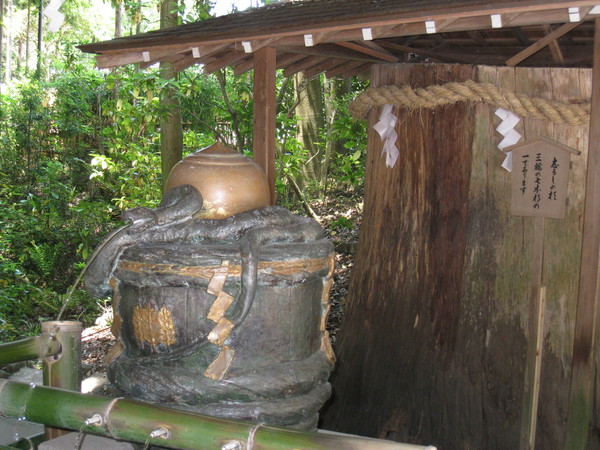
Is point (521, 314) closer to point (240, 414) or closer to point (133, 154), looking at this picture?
point (240, 414)

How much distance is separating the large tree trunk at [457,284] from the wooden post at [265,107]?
87 centimetres

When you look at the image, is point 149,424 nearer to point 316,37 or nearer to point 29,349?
point 29,349

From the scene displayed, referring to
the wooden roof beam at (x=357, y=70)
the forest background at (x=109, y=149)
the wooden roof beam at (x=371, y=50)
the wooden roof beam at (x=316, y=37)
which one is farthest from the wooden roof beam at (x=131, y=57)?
the forest background at (x=109, y=149)

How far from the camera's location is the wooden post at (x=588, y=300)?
3678 millimetres

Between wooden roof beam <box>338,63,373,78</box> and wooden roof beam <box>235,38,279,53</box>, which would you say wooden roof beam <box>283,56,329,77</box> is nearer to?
wooden roof beam <box>338,63,373,78</box>

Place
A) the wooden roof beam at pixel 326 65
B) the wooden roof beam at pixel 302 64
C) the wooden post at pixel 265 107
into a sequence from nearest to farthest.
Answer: the wooden post at pixel 265 107 < the wooden roof beam at pixel 302 64 < the wooden roof beam at pixel 326 65

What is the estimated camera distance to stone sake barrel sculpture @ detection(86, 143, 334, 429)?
116 inches

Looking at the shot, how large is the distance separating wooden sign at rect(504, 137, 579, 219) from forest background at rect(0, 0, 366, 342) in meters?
3.66

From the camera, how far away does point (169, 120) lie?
827 centimetres

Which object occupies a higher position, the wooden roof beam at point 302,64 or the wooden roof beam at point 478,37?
the wooden roof beam at point 478,37

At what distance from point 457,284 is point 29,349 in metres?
2.47

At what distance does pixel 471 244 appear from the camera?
429 cm

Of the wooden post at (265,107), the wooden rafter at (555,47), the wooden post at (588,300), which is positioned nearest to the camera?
the wooden post at (588,300)

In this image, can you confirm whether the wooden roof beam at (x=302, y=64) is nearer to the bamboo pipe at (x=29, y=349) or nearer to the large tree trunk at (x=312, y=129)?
the bamboo pipe at (x=29, y=349)
